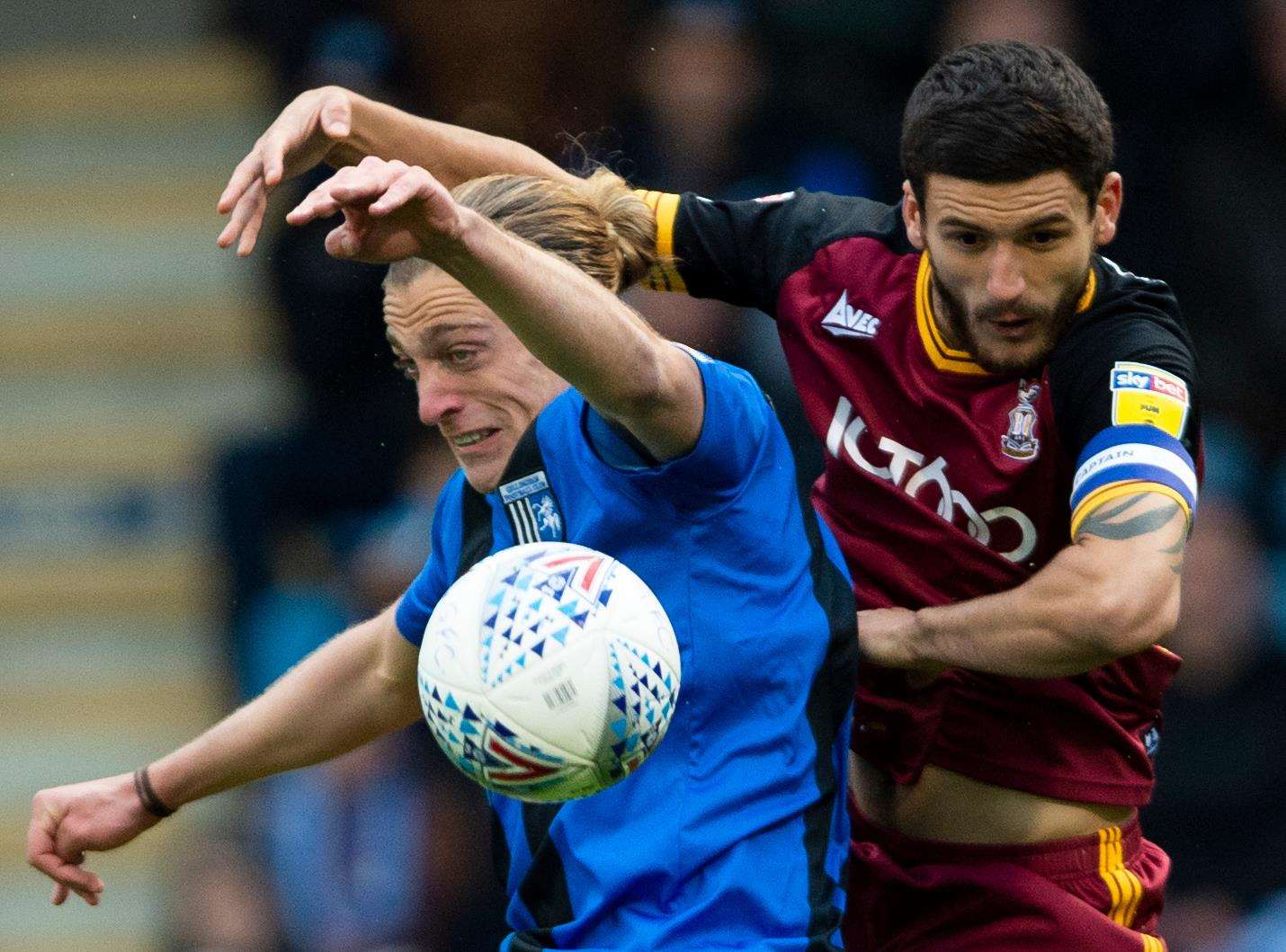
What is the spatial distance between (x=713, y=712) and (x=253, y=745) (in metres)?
1.33

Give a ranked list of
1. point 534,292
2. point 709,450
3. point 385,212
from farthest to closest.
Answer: point 709,450
point 534,292
point 385,212

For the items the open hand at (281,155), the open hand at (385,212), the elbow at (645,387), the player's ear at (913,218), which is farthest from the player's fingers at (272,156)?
the player's ear at (913,218)

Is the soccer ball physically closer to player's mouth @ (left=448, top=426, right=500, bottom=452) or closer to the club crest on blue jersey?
the club crest on blue jersey

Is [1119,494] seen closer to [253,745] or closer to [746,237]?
[746,237]

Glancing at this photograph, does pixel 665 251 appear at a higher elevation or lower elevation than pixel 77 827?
higher

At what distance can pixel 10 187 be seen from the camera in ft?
31.2

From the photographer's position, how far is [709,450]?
337cm

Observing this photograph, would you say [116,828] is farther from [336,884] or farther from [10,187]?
[10,187]

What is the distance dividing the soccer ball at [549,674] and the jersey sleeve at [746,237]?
4.67ft

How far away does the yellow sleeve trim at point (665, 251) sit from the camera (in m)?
4.63

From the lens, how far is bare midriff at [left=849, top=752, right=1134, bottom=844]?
172 inches

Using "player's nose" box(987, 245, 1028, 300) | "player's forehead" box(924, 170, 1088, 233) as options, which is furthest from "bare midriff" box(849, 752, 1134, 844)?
"player's forehead" box(924, 170, 1088, 233)

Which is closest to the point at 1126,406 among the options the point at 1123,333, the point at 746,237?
the point at 1123,333

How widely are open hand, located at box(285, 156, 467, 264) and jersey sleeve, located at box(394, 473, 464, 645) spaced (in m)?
0.97
